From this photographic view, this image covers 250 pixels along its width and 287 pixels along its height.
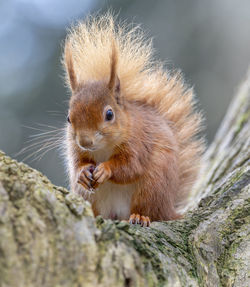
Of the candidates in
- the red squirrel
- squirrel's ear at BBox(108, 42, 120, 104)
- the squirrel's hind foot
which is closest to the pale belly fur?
the red squirrel

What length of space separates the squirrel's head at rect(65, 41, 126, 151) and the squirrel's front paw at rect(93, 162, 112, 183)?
64mm

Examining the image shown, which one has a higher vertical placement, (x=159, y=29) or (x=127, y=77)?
(x=159, y=29)

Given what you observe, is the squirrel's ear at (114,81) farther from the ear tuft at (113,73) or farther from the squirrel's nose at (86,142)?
the squirrel's nose at (86,142)

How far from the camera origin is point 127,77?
1721 mm

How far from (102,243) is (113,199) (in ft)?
2.44

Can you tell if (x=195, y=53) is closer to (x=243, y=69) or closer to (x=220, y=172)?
(x=243, y=69)

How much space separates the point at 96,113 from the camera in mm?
1454

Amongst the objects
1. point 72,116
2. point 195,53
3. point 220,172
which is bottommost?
point 220,172

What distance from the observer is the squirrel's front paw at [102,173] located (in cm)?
140

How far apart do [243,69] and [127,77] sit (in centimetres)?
225

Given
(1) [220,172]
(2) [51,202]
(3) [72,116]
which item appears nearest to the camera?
(2) [51,202]

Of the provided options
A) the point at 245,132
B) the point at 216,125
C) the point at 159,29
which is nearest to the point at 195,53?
the point at 159,29

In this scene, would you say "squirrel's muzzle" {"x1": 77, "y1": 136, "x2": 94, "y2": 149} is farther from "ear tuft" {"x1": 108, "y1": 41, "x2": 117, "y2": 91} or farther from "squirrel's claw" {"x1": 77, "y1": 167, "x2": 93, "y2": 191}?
"ear tuft" {"x1": 108, "y1": 41, "x2": 117, "y2": 91}

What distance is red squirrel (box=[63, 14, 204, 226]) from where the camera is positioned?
4.80 ft
